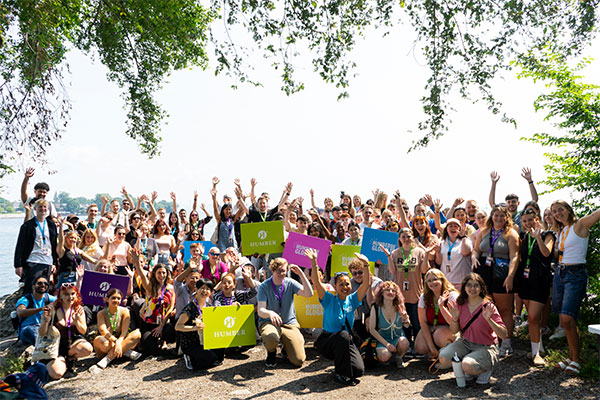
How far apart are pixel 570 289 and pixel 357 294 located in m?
2.71

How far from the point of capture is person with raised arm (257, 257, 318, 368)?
271 inches

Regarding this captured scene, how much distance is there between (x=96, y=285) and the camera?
25.3 ft

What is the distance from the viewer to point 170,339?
774 cm

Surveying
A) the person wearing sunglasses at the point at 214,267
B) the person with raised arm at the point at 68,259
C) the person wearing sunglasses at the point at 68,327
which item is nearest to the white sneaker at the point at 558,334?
the person wearing sunglasses at the point at 214,267

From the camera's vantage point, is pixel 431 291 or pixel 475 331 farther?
pixel 431 291

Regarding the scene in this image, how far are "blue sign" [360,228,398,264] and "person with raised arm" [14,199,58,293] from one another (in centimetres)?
542

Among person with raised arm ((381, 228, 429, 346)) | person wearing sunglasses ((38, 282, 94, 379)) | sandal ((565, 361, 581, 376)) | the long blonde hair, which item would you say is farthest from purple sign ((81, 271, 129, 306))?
sandal ((565, 361, 581, 376))

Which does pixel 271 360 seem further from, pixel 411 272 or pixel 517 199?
pixel 517 199

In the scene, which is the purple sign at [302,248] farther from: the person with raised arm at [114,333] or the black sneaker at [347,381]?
the person with raised arm at [114,333]

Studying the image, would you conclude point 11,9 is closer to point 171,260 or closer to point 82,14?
point 82,14

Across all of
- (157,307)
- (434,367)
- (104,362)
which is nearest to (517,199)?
(434,367)

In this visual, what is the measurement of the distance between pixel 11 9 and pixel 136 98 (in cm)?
254

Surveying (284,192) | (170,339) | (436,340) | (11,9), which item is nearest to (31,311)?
(170,339)

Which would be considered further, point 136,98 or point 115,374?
point 136,98
